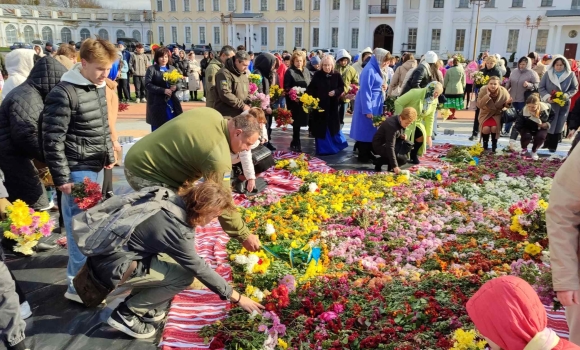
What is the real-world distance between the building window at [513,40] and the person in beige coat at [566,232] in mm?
48209

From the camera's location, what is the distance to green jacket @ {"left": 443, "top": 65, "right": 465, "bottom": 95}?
12.3m

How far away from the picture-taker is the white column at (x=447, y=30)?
45688 mm

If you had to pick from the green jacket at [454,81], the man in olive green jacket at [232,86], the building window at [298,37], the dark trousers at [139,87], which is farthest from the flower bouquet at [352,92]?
the building window at [298,37]

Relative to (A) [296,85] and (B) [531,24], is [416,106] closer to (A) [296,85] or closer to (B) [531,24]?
(A) [296,85]

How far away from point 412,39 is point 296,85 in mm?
43871

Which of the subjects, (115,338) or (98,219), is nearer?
(98,219)

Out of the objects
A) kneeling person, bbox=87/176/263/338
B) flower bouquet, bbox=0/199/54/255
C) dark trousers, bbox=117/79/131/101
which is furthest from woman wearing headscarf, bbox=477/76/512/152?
dark trousers, bbox=117/79/131/101

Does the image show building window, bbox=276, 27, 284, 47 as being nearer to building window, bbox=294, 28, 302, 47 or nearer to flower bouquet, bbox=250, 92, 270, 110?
building window, bbox=294, 28, 302, 47

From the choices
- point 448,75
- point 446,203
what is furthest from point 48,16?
point 446,203

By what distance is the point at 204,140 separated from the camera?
3.39 metres

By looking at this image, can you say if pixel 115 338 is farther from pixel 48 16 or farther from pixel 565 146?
pixel 48 16

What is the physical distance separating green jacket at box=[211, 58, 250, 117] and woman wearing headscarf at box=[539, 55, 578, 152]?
19.1 feet

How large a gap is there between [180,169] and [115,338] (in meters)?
1.26

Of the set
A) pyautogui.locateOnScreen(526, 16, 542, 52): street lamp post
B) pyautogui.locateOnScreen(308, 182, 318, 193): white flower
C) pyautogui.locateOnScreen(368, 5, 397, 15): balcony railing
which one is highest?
pyautogui.locateOnScreen(368, 5, 397, 15): balcony railing
